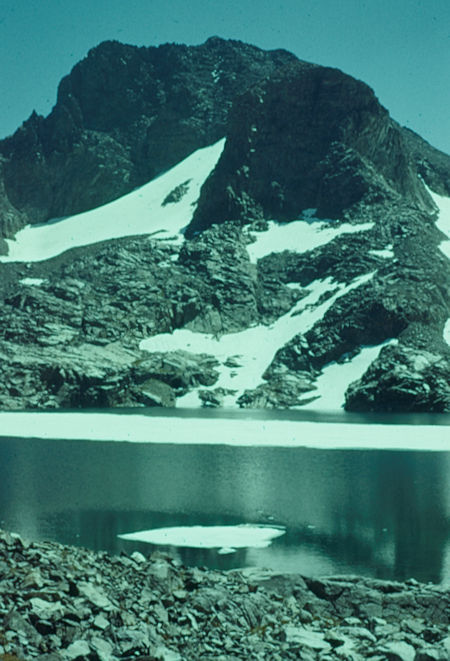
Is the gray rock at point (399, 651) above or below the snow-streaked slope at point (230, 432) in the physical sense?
below

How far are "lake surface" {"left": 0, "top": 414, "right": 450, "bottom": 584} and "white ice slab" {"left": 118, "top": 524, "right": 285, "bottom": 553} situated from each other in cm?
58

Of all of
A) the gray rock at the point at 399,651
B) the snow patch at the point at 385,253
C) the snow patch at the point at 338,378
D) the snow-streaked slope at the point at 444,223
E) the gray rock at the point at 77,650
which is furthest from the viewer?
the snow-streaked slope at the point at 444,223

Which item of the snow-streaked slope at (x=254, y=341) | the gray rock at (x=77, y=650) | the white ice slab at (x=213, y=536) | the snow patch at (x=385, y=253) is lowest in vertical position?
the white ice slab at (x=213, y=536)

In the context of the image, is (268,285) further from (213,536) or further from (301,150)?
(213,536)

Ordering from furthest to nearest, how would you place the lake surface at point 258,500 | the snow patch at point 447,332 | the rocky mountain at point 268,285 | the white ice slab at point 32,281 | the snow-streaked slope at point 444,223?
the snow-streaked slope at point 444,223, the white ice slab at point 32,281, the snow patch at point 447,332, the rocky mountain at point 268,285, the lake surface at point 258,500

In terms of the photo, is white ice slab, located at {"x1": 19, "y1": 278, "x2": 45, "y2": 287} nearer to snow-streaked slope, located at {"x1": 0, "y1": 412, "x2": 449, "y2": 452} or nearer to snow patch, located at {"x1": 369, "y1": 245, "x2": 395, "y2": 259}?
snow-streaked slope, located at {"x1": 0, "y1": 412, "x2": 449, "y2": 452}

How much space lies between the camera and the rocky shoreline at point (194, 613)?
1659 cm

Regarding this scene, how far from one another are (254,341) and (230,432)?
66.1m

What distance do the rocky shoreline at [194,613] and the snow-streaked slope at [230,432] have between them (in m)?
44.1

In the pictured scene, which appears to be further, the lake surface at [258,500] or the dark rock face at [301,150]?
the dark rock face at [301,150]

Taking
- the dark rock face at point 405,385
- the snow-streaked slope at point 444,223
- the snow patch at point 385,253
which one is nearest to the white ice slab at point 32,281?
the snow patch at point 385,253

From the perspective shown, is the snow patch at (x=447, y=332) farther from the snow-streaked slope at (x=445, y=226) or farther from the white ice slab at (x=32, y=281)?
the white ice slab at (x=32, y=281)

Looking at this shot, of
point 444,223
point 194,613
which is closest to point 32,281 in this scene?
point 444,223

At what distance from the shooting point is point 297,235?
17012cm
